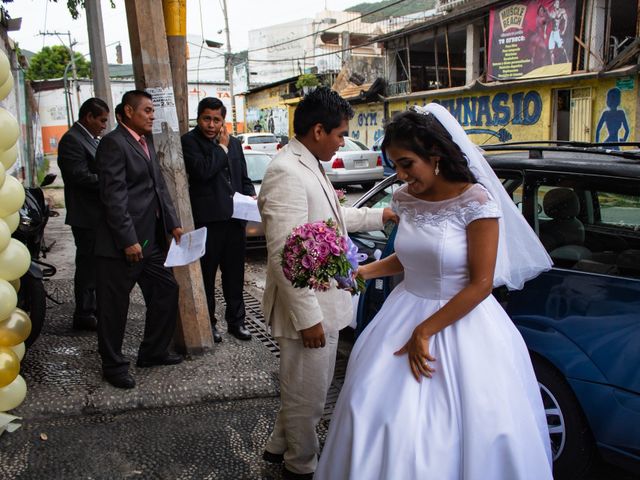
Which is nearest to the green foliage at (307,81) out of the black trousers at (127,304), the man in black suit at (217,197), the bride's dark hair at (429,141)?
the man in black suit at (217,197)

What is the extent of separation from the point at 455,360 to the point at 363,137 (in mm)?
26874

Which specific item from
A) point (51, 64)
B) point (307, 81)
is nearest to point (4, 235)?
point (307, 81)

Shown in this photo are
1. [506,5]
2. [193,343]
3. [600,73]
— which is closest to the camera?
[193,343]

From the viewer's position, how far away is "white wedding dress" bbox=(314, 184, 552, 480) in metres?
2.02

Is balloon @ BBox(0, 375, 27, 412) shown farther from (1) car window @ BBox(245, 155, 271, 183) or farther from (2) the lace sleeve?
(1) car window @ BBox(245, 155, 271, 183)

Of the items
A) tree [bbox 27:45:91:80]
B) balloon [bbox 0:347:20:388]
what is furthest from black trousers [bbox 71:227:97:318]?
tree [bbox 27:45:91:80]

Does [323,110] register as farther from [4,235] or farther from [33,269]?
[33,269]

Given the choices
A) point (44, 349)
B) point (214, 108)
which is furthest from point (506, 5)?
point (44, 349)

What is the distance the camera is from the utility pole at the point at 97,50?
347 inches

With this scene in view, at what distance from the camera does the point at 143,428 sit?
3.51m

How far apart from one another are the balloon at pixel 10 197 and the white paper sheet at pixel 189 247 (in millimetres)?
993

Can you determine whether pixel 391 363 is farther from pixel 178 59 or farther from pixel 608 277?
pixel 178 59

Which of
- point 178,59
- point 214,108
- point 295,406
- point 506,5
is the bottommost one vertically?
point 295,406

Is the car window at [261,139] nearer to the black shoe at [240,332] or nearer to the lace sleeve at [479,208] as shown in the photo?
the black shoe at [240,332]
